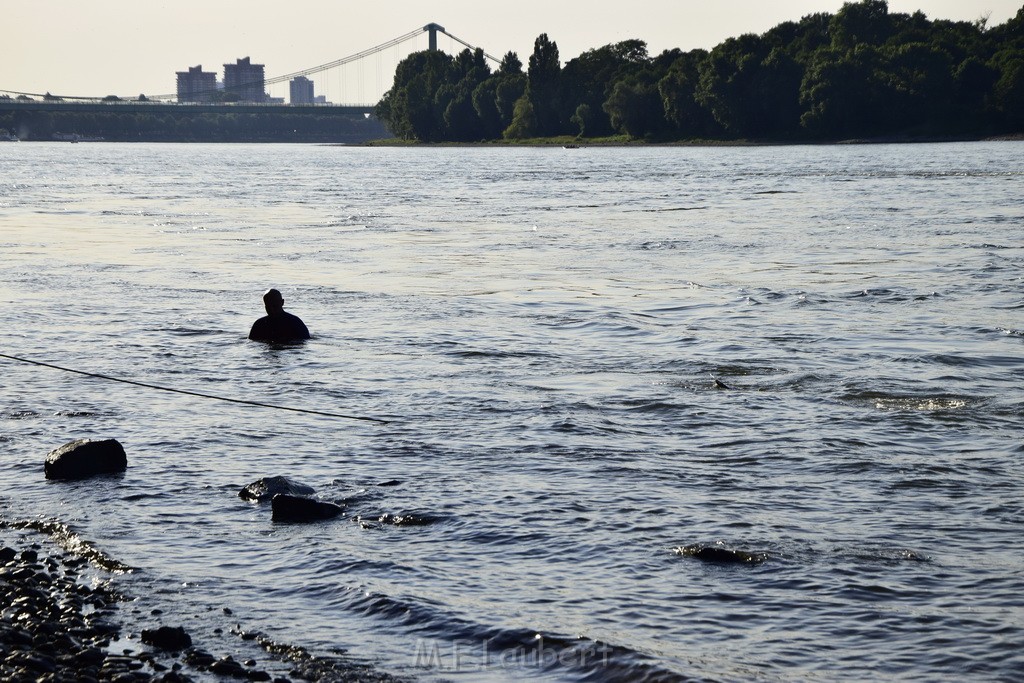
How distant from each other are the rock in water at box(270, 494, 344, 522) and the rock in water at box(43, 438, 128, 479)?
5.59 feet

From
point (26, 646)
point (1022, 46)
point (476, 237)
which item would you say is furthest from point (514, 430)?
point (1022, 46)

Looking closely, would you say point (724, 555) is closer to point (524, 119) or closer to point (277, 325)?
point (277, 325)

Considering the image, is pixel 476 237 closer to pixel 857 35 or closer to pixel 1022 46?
pixel 1022 46

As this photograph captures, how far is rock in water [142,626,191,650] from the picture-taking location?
5.95 m

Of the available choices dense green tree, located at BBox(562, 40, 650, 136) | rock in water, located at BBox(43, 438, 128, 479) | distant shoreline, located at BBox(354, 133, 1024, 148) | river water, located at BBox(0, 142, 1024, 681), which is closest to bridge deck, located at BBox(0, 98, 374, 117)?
distant shoreline, located at BBox(354, 133, 1024, 148)

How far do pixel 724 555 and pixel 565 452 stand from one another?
267cm

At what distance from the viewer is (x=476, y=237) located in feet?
100

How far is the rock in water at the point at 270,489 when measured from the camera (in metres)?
8.44

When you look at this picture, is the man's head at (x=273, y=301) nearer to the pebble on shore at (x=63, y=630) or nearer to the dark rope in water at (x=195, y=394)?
the dark rope in water at (x=195, y=394)

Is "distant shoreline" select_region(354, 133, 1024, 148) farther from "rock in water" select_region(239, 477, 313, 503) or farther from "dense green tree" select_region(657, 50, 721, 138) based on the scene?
"rock in water" select_region(239, 477, 313, 503)

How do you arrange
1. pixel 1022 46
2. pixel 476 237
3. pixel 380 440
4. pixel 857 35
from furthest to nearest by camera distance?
pixel 857 35, pixel 1022 46, pixel 476 237, pixel 380 440

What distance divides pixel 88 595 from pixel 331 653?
1403 millimetres

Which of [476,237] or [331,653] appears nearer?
[331,653]

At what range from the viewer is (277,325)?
15234mm
